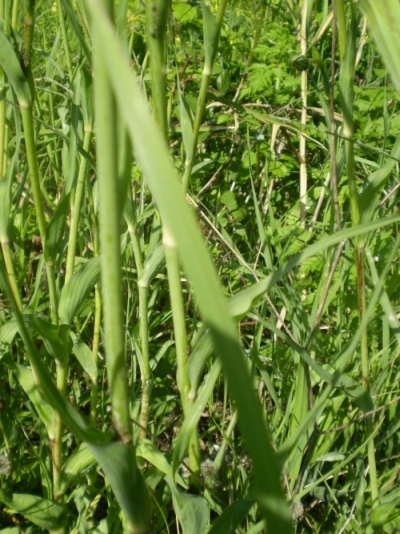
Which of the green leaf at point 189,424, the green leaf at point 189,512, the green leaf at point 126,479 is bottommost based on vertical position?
the green leaf at point 189,512

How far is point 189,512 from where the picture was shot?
74cm

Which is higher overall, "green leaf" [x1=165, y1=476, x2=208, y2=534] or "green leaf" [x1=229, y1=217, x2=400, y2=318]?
"green leaf" [x1=229, y1=217, x2=400, y2=318]

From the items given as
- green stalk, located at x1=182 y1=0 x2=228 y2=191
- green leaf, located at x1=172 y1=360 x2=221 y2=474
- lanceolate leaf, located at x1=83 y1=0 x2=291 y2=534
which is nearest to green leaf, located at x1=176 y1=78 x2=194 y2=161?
green stalk, located at x1=182 y1=0 x2=228 y2=191

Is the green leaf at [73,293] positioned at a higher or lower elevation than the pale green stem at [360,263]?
higher

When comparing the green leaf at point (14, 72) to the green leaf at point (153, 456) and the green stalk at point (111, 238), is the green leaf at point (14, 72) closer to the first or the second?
the green stalk at point (111, 238)

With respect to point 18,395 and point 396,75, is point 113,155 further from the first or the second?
point 18,395

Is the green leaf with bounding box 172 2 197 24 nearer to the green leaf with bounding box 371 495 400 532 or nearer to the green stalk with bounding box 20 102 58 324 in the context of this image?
the green stalk with bounding box 20 102 58 324

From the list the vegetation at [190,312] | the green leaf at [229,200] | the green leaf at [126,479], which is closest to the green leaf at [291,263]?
the vegetation at [190,312]

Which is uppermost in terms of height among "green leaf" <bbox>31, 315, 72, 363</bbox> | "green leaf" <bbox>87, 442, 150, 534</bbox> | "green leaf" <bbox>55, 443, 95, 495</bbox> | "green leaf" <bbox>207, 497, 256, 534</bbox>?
"green leaf" <bbox>31, 315, 72, 363</bbox>

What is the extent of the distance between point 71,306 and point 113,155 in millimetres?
542

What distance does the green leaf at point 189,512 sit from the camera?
2.40ft

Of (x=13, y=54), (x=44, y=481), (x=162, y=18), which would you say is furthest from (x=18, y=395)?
(x=162, y=18)

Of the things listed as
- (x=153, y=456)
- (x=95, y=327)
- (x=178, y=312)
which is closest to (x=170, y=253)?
(x=178, y=312)

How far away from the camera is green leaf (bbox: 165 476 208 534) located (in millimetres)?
732
